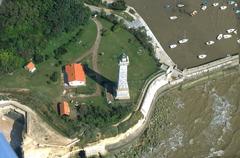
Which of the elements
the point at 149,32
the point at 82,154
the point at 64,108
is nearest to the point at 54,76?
the point at 64,108

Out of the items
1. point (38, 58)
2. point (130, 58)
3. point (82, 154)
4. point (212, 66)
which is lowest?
point (82, 154)

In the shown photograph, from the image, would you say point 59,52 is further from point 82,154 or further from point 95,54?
point 82,154

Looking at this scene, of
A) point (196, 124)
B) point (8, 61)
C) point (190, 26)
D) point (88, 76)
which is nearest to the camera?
point (196, 124)

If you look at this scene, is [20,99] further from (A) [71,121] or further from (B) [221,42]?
(B) [221,42]

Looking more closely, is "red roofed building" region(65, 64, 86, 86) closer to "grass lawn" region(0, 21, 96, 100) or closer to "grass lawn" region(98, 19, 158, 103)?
"grass lawn" region(0, 21, 96, 100)

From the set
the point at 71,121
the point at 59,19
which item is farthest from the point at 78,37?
the point at 71,121

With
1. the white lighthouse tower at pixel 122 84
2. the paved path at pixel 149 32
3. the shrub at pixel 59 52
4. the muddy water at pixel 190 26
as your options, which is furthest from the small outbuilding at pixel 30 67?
the muddy water at pixel 190 26
